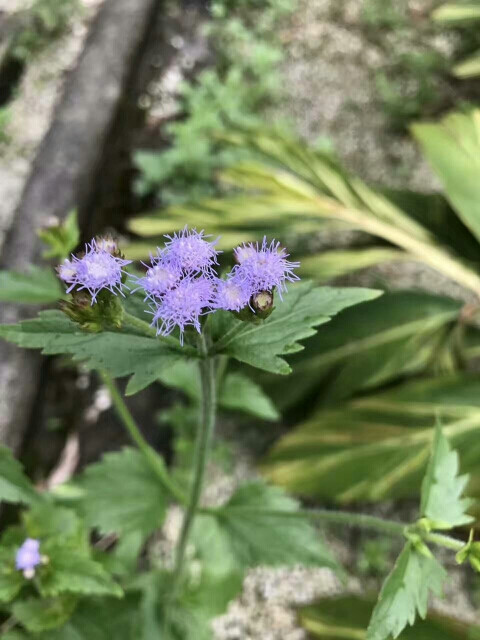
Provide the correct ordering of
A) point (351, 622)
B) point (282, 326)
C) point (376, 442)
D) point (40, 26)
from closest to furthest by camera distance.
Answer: point (282, 326) → point (351, 622) → point (376, 442) → point (40, 26)

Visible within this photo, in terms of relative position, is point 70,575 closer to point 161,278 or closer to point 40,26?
point 161,278

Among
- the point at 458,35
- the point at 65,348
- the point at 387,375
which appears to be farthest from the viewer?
the point at 458,35

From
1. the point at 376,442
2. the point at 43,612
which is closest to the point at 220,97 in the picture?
the point at 376,442

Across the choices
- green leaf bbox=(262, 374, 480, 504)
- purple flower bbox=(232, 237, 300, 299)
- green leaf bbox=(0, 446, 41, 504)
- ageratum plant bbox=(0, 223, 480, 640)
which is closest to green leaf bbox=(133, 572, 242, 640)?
ageratum plant bbox=(0, 223, 480, 640)

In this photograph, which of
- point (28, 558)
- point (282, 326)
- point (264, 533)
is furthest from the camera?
point (264, 533)

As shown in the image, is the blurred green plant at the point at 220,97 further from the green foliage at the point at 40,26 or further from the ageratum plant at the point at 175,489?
the ageratum plant at the point at 175,489

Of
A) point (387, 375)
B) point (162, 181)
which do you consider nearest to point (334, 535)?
point (387, 375)

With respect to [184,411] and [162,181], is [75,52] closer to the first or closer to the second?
[162,181]
